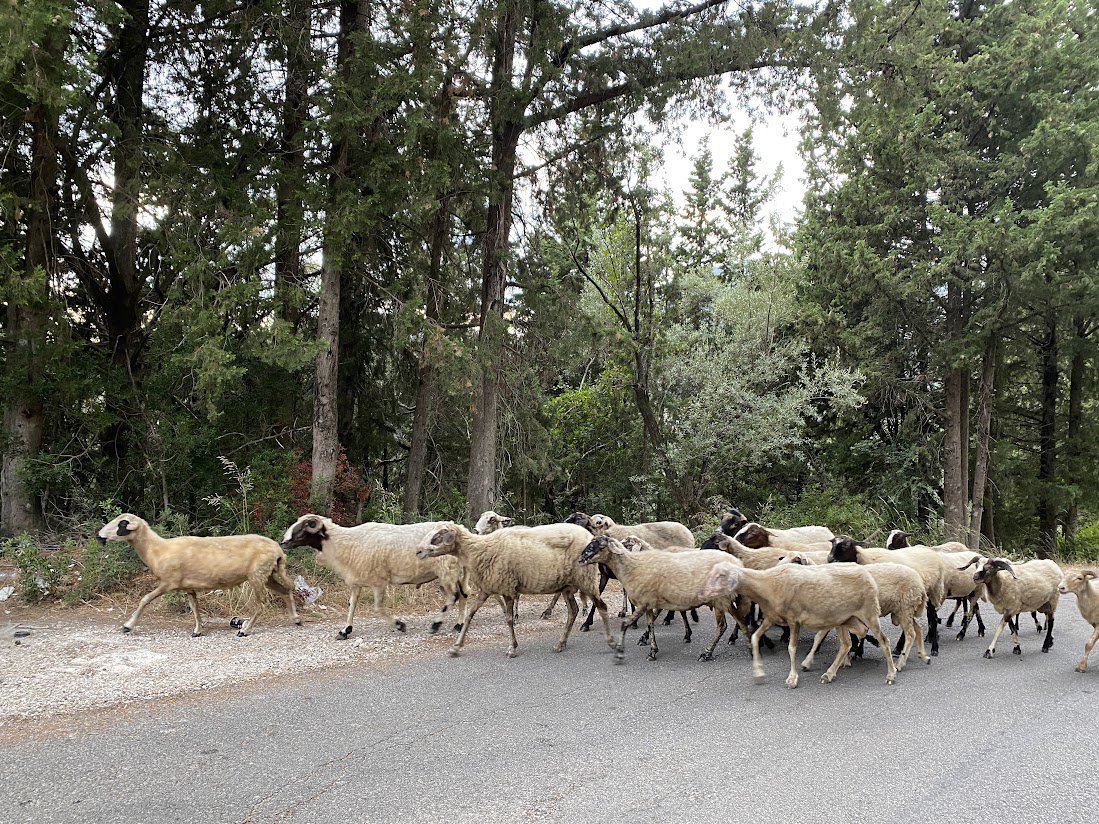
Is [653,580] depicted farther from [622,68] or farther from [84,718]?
[622,68]

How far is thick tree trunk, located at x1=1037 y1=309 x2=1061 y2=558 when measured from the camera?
22.4m

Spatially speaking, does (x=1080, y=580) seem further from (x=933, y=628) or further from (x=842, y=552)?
(x=842, y=552)

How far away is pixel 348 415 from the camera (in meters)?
16.9

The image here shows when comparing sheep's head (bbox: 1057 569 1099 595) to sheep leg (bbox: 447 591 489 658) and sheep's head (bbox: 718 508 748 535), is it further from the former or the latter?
sheep leg (bbox: 447 591 489 658)

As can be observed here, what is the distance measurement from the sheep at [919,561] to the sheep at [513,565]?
3.12 metres

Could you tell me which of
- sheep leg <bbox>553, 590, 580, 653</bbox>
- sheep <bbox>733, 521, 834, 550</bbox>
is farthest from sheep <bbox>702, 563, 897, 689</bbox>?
sheep <bbox>733, 521, 834, 550</bbox>

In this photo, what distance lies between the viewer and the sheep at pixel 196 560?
8.66m

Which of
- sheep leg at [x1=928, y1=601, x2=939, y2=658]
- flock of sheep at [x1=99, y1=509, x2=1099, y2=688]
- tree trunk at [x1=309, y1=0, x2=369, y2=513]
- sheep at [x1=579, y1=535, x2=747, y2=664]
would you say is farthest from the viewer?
tree trunk at [x1=309, y1=0, x2=369, y2=513]

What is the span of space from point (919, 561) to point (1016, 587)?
112 centimetres

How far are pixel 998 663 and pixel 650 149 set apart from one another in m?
13.3

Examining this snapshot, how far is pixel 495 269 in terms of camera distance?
15.3 meters

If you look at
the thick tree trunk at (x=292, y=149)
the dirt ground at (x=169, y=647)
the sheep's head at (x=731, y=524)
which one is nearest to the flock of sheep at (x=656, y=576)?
the dirt ground at (x=169, y=647)

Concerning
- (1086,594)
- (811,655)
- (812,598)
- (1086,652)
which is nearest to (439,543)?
(812,598)

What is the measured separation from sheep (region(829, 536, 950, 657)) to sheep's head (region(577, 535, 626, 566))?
2742 mm
